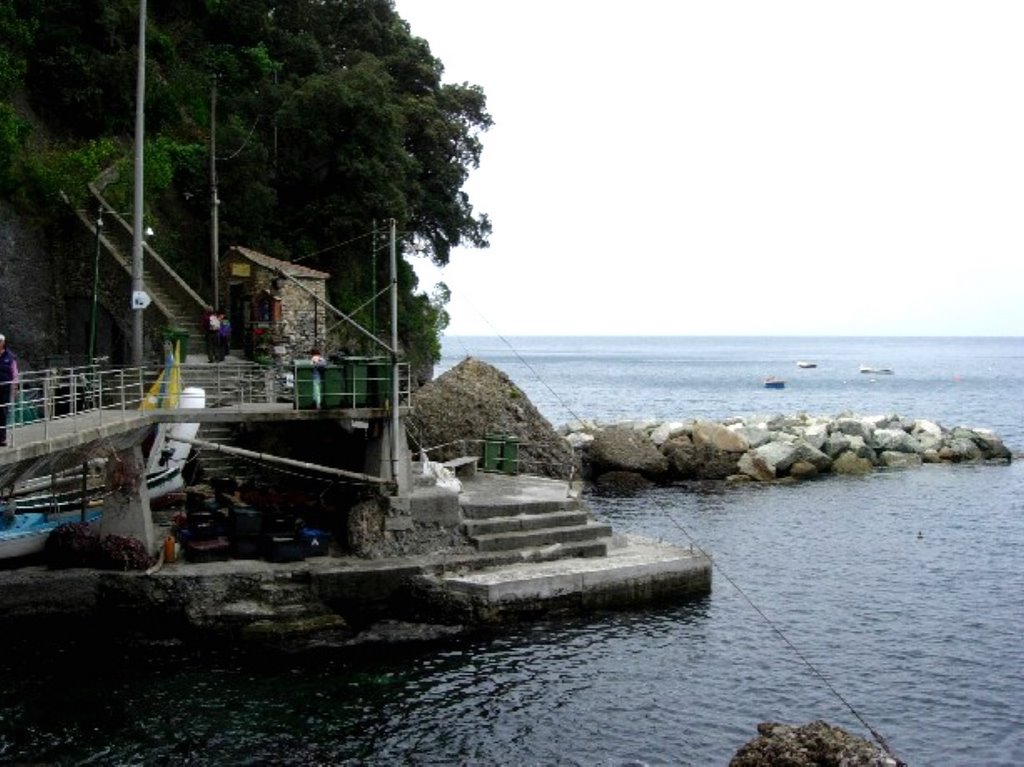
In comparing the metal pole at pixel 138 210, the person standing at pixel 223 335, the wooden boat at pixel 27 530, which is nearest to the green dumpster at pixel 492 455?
the person standing at pixel 223 335

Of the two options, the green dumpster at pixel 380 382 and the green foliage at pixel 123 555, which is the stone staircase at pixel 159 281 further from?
the green foliage at pixel 123 555

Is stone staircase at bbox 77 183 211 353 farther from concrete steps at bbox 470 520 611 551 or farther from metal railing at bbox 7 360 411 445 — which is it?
concrete steps at bbox 470 520 611 551

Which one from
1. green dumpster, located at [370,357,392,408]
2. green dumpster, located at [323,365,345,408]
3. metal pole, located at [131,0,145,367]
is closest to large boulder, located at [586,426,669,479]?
green dumpster, located at [370,357,392,408]

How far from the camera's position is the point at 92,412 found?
2230 cm

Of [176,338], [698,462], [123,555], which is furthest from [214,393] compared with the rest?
[698,462]

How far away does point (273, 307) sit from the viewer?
3300 cm

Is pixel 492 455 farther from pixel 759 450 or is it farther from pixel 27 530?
pixel 759 450

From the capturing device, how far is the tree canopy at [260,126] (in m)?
37.6

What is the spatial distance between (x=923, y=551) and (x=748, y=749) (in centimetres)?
1923

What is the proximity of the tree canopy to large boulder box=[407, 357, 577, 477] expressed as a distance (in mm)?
5611

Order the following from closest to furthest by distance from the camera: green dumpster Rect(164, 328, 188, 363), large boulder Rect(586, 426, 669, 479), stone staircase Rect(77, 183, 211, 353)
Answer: green dumpster Rect(164, 328, 188, 363), stone staircase Rect(77, 183, 211, 353), large boulder Rect(586, 426, 669, 479)

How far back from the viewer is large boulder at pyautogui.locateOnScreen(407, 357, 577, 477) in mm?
36234

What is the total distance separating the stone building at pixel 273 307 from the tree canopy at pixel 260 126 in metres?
2.05

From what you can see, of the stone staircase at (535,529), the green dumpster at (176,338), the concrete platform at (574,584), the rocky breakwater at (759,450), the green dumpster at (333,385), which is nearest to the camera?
the concrete platform at (574,584)
